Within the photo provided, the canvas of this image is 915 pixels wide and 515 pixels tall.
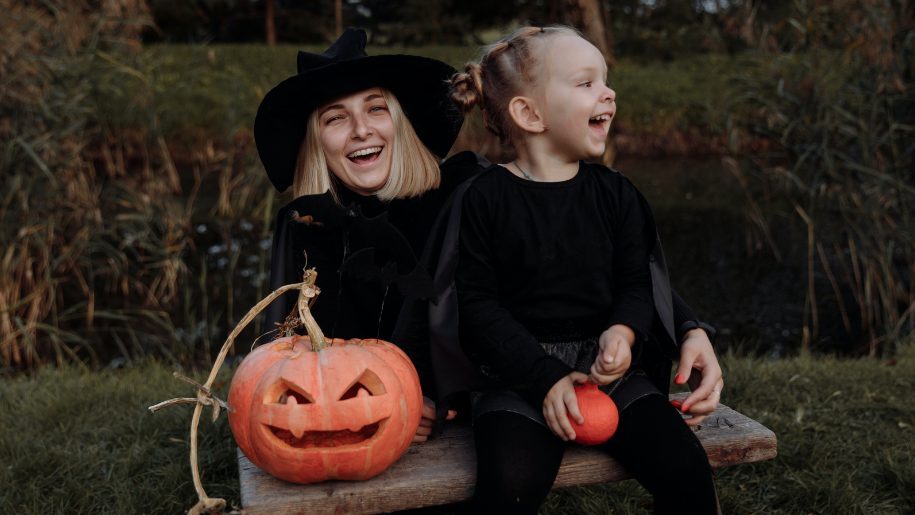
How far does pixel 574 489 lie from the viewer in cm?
289

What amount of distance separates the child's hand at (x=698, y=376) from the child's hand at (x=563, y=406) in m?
0.32

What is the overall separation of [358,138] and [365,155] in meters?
0.07


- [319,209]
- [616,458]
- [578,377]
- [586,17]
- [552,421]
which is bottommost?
[616,458]

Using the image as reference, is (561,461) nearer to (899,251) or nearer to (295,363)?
(295,363)

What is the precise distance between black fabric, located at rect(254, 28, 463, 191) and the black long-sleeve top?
566mm

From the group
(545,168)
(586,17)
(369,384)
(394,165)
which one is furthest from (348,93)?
(586,17)

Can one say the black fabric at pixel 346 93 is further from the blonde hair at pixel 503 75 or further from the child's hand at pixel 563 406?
the child's hand at pixel 563 406

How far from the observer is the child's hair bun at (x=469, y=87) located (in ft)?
8.17

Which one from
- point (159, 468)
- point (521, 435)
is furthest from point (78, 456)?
point (521, 435)

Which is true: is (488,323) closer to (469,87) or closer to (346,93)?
(469,87)

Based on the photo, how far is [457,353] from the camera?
91.8 inches

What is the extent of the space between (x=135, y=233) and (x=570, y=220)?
4.68 m

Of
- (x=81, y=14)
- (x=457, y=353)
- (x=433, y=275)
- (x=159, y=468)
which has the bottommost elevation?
(x=159, y=468)

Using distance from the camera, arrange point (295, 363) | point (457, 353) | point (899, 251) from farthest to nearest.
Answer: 1. point (899, 251)
2. point (457, 353)
3. point (295, 363)
